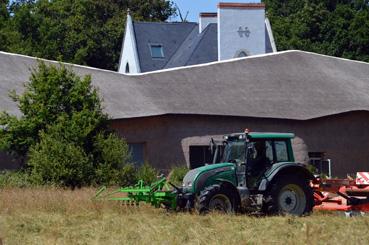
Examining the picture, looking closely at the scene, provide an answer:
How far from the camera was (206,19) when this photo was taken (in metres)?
51.9

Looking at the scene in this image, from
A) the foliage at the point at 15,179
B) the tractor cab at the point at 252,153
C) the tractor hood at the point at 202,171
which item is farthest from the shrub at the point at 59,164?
the tractor hood at the point at 202,171

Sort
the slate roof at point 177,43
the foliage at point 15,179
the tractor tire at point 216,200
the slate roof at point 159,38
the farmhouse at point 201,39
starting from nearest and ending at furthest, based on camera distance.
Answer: the tractor tire at point 216,200 → the foliage at point 15,179 → the farmhouse at point 201,39 → the slate roof at point 177,43 → the slate roof at point 159,38

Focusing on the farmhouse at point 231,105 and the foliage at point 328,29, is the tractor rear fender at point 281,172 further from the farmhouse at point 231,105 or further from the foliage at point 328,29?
the foliage at point 328,29

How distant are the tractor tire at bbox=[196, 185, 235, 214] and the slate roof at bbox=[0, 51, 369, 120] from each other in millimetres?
14546

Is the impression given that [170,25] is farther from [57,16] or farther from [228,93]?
[228,93]

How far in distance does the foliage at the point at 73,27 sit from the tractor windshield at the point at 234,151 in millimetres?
35261

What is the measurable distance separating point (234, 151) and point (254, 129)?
16.0 m

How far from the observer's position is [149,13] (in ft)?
222

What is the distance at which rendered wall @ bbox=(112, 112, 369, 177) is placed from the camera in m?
34.5

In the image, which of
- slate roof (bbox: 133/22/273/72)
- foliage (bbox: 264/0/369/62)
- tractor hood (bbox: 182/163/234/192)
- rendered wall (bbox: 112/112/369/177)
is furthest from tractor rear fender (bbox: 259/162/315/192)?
foliage (bbox: 264/0/369/62)

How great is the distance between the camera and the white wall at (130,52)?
170 ft

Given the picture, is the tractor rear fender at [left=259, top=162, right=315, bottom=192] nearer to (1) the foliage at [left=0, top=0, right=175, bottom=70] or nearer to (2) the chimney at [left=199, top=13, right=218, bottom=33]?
(2) the chimney at [left=199, top=13, right=218, bottom=33]

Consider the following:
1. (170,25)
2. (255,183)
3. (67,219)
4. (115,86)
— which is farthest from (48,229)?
(170,25)

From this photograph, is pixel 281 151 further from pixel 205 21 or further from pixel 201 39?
pixel 205 21
